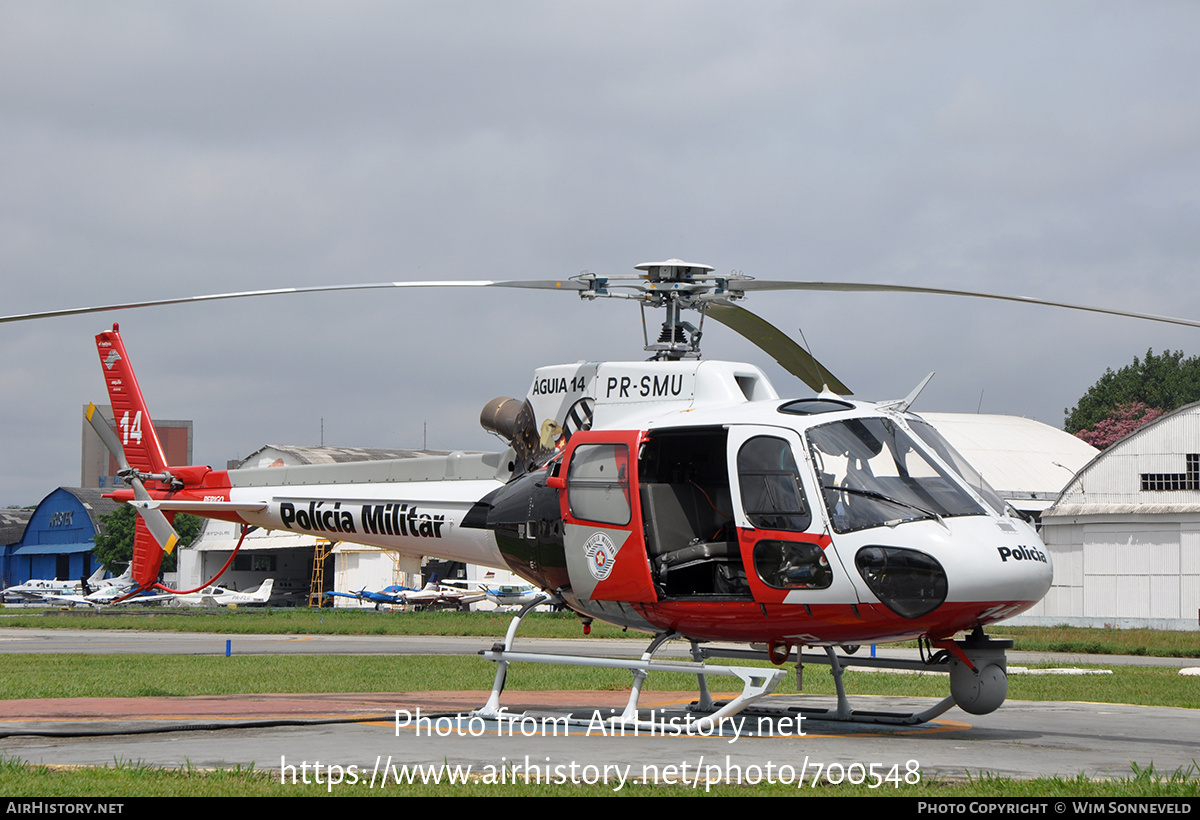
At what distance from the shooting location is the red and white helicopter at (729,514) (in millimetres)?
10031

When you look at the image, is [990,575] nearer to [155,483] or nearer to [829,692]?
[829,692]

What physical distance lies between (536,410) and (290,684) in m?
7.65

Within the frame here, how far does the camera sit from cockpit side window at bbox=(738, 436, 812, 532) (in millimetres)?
10367

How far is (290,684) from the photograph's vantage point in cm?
1836

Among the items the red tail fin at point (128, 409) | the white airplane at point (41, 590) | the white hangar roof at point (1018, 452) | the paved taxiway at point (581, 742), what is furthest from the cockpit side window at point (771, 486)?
the white airplane at point (41, 590)

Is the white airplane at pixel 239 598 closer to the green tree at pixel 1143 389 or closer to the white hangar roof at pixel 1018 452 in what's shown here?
the white hangar roof at pixel 1018 452

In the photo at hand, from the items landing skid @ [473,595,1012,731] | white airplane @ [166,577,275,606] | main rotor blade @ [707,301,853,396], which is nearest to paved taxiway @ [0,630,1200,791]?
landing skid @ [473,595,1012,731]

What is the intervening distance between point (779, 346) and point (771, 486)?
111 inches

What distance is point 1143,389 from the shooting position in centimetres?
9238

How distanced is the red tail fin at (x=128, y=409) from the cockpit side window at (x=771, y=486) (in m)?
10.8

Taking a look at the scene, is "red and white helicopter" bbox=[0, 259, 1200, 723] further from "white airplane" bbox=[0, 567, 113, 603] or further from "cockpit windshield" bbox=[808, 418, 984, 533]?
"white airplane" bbox=[0, 567, 113, 603]

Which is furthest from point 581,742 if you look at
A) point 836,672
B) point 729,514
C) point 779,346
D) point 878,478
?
point 779,346

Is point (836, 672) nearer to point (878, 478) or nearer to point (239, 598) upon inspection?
point (878, 478)
